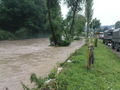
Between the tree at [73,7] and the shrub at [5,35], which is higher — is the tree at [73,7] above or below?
above

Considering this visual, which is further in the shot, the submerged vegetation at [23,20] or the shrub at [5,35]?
the submerged vegetation at [23,20]

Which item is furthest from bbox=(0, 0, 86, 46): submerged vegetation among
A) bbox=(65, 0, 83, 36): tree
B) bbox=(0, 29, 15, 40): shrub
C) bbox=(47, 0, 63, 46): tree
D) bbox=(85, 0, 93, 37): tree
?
bbox=(47, 0, 63, 46): tree

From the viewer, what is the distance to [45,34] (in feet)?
177

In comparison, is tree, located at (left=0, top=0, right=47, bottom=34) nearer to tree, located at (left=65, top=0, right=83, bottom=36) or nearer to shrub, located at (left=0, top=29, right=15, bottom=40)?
shrub, located at (left=0, top=29, right=15, bottom=40)

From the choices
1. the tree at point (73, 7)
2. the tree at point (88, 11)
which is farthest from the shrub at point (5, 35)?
the tree at point (88, 11)

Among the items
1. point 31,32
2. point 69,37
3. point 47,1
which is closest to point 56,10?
point 47,1

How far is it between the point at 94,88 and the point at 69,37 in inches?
824

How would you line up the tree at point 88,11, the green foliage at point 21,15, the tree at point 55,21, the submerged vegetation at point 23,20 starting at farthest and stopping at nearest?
1. the green foliage at point 21,15
2. the submerged vegetation at point 23,20
3. the tree at point 88,11
4. the tree at point 55,21

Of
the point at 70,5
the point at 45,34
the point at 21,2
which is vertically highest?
the point at 21,2

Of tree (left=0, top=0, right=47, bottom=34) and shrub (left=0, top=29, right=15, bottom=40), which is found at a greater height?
tree (left=0, top=0, right=47, bottom=34)

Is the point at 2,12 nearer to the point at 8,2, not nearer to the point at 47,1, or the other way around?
the point at 8,2

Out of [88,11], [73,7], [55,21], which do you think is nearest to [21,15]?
[73,7]

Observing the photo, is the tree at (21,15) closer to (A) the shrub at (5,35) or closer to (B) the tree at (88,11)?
(A) the shrub at (5,35)

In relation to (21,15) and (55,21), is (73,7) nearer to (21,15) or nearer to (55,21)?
(55,21)
